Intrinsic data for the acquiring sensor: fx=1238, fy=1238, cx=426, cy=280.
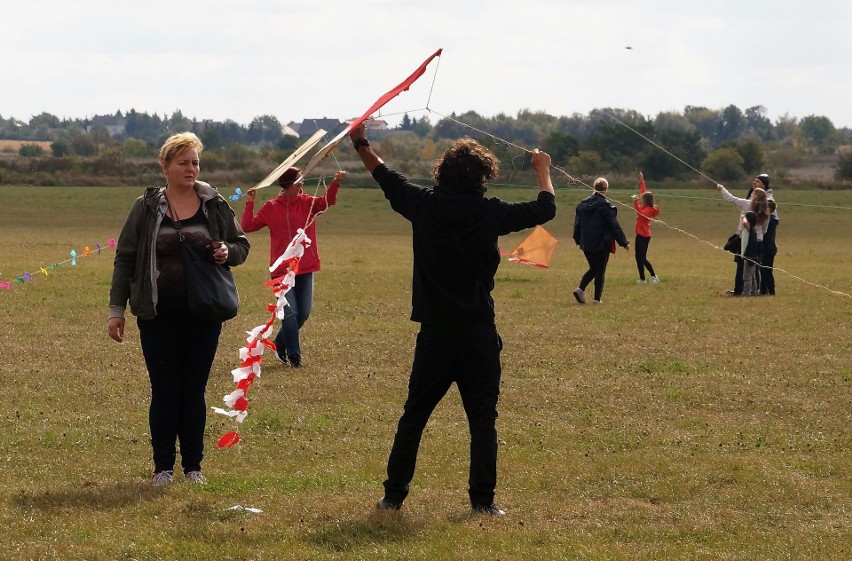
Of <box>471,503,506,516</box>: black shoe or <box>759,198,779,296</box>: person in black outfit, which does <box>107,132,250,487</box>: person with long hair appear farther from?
<box>759,198,779,296</box>: person in black outfit

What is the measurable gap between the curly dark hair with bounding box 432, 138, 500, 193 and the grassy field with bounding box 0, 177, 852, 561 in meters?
1.84

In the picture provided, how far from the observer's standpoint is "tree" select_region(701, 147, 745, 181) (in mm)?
57156

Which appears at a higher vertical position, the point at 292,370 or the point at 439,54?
the point at 439,54

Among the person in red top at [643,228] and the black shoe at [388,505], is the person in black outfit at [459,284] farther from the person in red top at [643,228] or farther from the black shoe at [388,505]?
the person in red top at [643,228]

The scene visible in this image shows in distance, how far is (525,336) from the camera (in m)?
15.1

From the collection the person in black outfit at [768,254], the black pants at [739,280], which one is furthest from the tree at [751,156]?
the black pants at [739,280]

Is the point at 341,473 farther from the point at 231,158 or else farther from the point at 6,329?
the point at 231,158

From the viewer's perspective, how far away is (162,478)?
A: 754 centimetres

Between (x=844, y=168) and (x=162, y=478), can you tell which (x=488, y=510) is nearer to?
(x=162, y=478)

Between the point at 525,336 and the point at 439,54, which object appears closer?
the point at 439,54

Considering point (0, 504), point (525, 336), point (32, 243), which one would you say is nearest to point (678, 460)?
point (0, 504)

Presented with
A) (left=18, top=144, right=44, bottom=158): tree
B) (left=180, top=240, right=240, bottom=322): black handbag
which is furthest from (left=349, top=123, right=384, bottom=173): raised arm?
(left=18, top=144, right=44, bottom=158): tree

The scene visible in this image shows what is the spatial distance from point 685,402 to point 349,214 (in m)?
40.6

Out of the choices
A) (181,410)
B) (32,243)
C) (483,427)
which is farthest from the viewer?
(32,243)
